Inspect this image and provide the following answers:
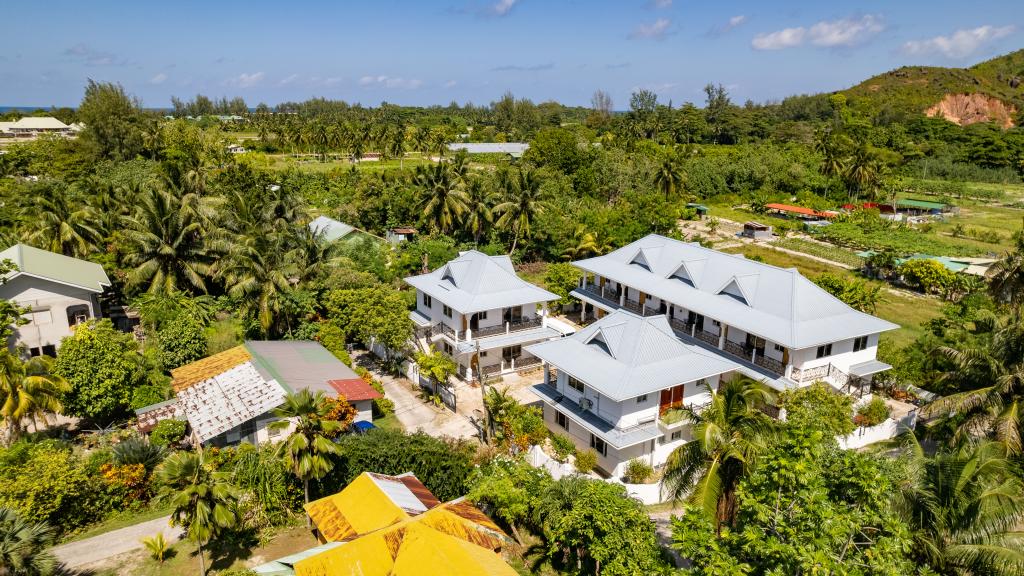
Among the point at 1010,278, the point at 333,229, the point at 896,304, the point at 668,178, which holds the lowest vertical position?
the point at 896,304

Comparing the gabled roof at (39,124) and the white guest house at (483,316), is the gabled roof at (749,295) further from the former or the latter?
the gabled roof at (39,124)

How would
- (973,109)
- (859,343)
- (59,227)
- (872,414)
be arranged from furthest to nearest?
(973,109) < (59,227) < (859,343) < (872,414)

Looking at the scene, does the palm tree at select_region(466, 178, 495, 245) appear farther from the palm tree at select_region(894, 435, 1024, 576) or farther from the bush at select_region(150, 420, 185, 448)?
the palm tree at select_region(894, 435, 1024, 576)

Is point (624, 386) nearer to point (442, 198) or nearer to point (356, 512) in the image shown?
point (356, 512)

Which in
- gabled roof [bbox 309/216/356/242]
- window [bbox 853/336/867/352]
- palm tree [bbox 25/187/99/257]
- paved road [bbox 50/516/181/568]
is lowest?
paved road [bbox 50/516/181/568]

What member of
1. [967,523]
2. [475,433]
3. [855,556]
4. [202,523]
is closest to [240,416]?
[202,523]

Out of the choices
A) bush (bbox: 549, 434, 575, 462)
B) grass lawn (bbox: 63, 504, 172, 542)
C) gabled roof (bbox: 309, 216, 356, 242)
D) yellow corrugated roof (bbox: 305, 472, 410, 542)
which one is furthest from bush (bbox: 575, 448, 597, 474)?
gabled roof (bbox: 309, 216, 356, 242)

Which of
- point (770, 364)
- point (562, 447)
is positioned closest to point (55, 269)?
point (562, 447)
